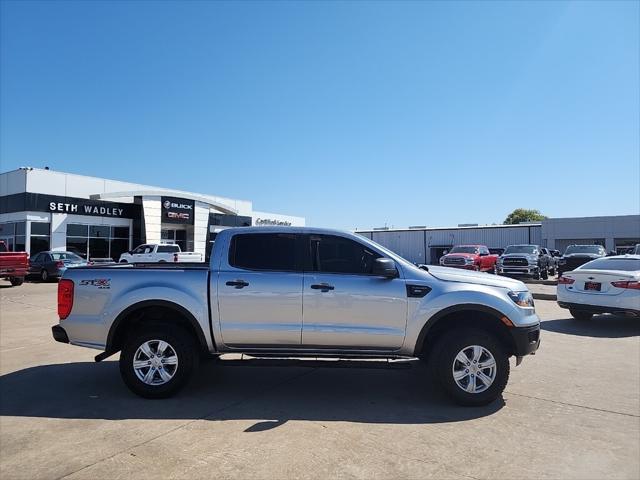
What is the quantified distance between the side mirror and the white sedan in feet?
23.5

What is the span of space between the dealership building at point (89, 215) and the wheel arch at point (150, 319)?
94.0 feet

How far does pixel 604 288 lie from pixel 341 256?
24.6 ft

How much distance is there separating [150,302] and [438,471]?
3476 millimetres

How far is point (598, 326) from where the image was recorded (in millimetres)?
10398

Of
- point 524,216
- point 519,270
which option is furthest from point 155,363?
point 524,216

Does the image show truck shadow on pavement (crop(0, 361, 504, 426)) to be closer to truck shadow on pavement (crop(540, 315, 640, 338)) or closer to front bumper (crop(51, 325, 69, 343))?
front bumper (crop(51, 325, 69, 343))

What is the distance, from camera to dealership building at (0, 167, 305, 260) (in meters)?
30.7

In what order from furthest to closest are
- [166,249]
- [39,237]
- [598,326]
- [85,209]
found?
1. [85,209]
2. [39,237]
3. [166,249]
4. [598,326]

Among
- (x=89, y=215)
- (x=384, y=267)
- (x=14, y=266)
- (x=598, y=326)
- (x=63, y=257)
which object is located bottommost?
(x=598, y=326)

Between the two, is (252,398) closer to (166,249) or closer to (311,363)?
(311,363)

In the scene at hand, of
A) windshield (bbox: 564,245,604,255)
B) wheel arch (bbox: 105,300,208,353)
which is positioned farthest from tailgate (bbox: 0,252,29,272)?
windshield (bbox: 564,245,604,255)

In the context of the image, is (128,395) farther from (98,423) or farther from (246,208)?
(246,208)

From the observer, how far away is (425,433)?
427 centimetres

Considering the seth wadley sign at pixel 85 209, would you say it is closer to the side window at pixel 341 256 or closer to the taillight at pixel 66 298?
the taillight at pixel 66 298
